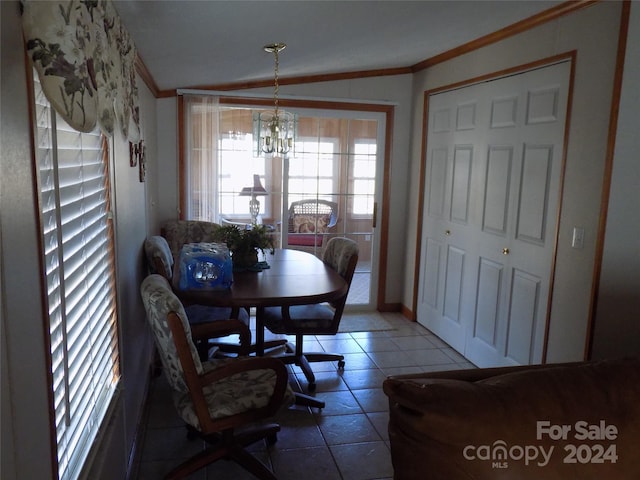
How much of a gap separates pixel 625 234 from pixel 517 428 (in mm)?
1581

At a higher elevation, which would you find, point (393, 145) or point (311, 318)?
point (393, 145)

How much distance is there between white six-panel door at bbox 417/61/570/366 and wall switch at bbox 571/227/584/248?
7.0 inches

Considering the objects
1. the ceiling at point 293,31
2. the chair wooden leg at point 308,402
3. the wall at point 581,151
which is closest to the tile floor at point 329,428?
the chair wooden leg at point 308,402

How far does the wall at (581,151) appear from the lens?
2523 millimetres

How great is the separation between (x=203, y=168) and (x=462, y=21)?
243 centimetres

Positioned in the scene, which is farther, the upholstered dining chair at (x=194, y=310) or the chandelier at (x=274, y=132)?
the chandelier at (x=274, y=132)

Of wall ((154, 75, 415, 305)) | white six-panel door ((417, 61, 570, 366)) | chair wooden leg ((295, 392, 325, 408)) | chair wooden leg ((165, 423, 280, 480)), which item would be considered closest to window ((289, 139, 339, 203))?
wall ((154, 75, 415, 305))

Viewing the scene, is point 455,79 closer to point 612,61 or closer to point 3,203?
point 612,61

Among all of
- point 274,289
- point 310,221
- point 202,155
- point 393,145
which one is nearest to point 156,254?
point 274,289

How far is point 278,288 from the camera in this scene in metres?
2.72

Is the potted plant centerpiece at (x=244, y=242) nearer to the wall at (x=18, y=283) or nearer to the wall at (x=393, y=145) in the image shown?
the wall at (x=393, y=145)

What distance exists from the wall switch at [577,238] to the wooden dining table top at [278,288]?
128 centimetres

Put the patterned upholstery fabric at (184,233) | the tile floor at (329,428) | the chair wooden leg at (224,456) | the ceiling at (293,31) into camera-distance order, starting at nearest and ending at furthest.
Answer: the ceiling at (293,31), the chair wooden leg at (224,456), the tile floor at (329,428), the patterned upholstery fabric at (184,233)

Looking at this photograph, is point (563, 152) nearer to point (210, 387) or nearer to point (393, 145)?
point (393, 145)
